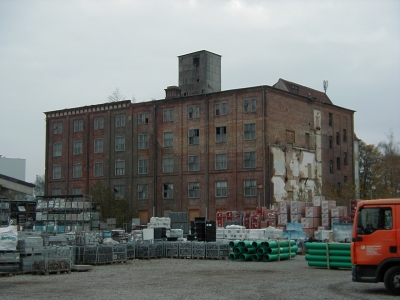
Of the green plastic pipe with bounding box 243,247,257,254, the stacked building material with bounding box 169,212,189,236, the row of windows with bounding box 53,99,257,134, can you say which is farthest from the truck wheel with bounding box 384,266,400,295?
the row of windows with bounding box 53,99,257,134

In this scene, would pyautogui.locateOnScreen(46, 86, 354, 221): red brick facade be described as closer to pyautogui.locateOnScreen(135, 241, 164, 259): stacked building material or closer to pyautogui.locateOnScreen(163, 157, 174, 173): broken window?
pyautogui.locateOnScreen(163, 157, 174, 173): broken window

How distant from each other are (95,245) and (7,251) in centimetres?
596

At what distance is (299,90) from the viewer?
68.2 m

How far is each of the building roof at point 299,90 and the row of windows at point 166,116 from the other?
1236 centimetres

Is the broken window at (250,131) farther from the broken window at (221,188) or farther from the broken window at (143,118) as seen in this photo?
the broken window at (143,118)

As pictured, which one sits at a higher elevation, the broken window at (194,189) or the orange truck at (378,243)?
the broken window at (194,189)

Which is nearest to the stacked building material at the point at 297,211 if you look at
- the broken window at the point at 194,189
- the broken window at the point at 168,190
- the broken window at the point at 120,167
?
the broken window at the point at 194,189

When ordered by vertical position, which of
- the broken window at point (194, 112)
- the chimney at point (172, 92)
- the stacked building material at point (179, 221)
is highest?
the chimney at point (172, 92)

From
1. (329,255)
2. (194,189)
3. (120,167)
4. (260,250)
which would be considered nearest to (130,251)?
(260,250)

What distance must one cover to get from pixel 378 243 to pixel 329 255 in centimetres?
898

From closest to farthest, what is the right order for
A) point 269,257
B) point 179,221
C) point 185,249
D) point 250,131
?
point 269,257
point 185,249
point 179,221
point 250,131

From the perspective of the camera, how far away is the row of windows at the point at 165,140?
5256cm

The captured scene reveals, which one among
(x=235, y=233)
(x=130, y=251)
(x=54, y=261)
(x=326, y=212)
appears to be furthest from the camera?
(x=326, y=212)

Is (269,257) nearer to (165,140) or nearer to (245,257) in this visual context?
(245,257)
